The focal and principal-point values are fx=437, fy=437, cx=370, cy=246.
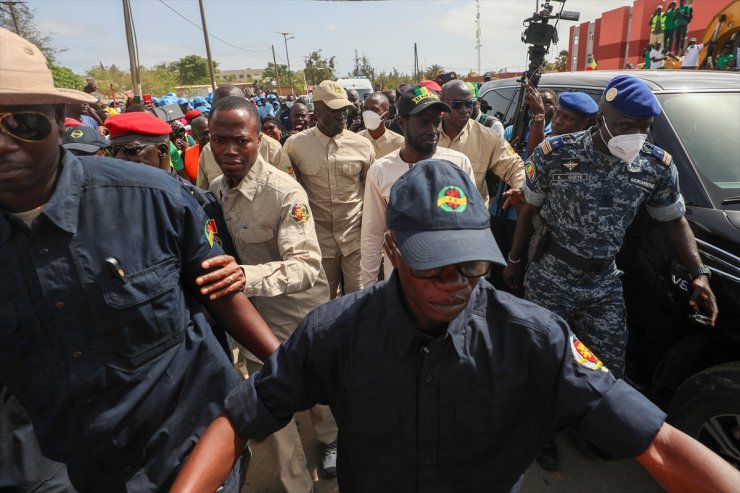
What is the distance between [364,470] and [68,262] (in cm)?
96

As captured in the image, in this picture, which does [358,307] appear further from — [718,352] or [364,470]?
[718,352]

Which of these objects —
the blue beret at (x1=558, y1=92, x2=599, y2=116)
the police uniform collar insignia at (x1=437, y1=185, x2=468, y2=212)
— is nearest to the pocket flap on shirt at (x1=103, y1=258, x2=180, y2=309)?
the police uniform collar insignia at (x1=437, y1=185, x2=468, y2=212)

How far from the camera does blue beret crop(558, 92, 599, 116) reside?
2.97 metres

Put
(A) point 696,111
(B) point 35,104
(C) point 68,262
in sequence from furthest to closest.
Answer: (A) point 696,111
(C) point 68,262
(B) point 35,104

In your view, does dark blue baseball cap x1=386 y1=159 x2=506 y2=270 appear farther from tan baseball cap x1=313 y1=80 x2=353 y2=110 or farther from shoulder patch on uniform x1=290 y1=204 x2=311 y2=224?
tan baseball cap x1=313 y1=80 x2=353 y2=110

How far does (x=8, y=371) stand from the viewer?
3.87 ft

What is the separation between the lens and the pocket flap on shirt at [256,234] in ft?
6.97

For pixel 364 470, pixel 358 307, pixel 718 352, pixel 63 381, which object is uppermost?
pixel 358 307

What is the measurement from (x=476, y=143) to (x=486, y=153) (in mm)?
108

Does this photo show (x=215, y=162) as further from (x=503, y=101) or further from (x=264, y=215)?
(x=503, y=101)

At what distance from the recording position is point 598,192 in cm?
209

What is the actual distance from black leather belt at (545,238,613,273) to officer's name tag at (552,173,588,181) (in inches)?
13.2

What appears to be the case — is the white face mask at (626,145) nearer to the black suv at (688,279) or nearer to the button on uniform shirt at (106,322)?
the black suv at (688,279)

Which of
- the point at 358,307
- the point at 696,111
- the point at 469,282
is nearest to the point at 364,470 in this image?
the point at 358,307
